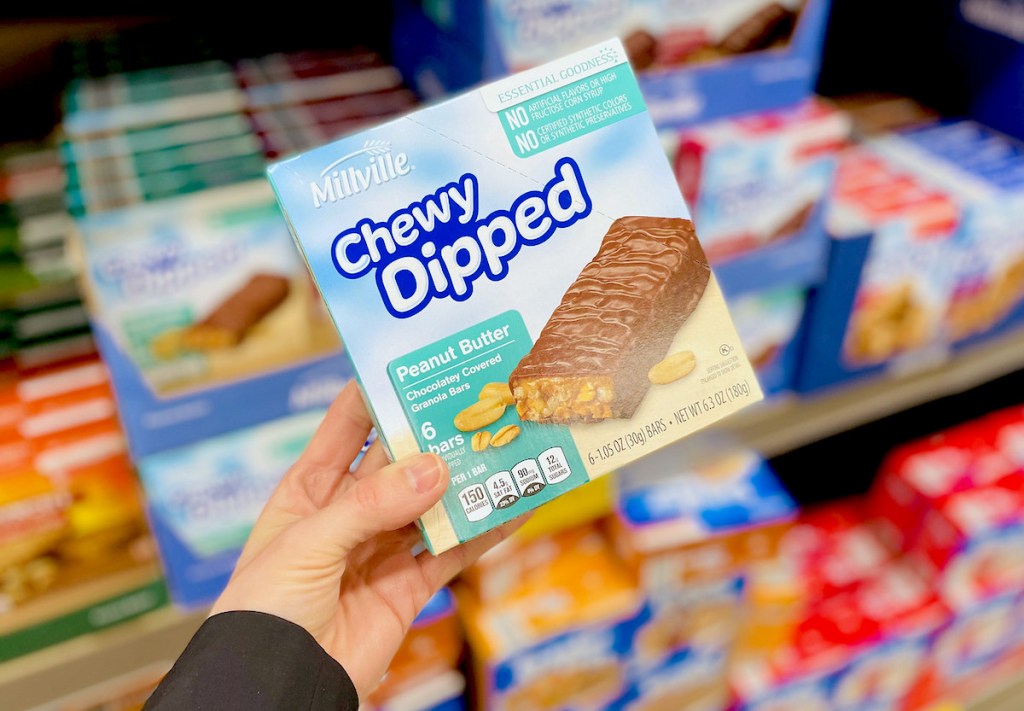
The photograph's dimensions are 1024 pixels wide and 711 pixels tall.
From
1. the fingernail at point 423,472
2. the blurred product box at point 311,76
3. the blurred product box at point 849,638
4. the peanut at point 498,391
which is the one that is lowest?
the blurred product box at point 849,638

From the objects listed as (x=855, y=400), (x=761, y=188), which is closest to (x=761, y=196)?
(x=761, y=188)

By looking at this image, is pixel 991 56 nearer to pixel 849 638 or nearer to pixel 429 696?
pixel 849 638

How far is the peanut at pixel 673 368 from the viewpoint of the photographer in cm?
76

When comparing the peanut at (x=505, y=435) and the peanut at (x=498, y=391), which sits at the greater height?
the peanut at (x=498, y=391)

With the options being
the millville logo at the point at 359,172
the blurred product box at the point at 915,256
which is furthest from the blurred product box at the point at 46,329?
the blurred product box at the point at 915,256

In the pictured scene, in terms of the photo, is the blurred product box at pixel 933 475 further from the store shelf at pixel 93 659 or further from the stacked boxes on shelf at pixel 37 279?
the stacked boxes on shelf at pixel 37 279

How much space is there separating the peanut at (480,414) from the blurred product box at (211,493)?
347 mm

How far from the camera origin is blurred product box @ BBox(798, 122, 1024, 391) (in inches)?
49.8

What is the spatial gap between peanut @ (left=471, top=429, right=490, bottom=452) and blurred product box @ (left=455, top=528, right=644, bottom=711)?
561mm

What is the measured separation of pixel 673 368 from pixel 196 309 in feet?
1.70

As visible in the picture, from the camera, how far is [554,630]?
1226 millimetres

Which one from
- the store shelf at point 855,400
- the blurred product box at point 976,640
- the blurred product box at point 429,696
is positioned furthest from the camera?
the blurred product box at point 976,640

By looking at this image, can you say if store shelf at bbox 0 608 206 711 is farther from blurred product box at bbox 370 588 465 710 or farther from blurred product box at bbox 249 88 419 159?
blurred product box at bbox 249 88 419 159

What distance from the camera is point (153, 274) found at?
2.91ft
